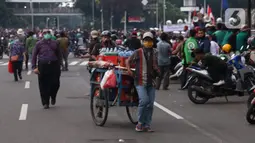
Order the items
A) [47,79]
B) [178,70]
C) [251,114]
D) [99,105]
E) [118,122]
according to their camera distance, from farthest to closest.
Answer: [178,70], [47,79], [118,122], [251,114], [99,105]

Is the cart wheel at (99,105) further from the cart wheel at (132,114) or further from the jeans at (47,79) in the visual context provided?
the jeans at (47,79)

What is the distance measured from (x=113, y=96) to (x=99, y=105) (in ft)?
1.41

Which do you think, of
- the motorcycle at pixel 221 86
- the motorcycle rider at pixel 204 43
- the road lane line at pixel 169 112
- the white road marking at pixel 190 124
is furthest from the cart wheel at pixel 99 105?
the motorcycle rider at pixel 204 43

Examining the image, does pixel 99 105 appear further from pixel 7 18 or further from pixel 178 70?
pixel 7 18

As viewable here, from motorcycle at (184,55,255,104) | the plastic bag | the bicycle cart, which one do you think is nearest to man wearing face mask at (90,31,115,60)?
motorcycle at (184,55,255,104)

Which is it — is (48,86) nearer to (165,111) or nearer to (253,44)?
(165,111)

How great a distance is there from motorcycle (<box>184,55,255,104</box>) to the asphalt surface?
26cm

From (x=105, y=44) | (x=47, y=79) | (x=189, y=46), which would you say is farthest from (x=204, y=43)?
(x=47, y=79)

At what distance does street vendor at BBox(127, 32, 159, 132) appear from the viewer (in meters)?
11.5

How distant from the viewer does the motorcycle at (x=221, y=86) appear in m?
16.2

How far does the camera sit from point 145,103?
11469 mm

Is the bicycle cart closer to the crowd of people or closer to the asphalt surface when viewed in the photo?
the asphalt surface

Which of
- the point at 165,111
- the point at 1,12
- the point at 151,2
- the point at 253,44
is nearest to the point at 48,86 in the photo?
the point at 165,111

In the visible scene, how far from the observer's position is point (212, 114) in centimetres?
1420
